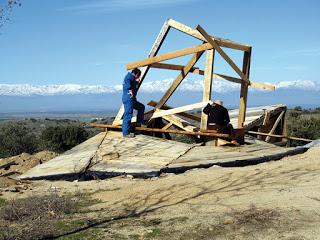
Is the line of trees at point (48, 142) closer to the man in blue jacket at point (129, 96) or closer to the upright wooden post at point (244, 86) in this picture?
the man in blue jacket at point (129, 96)

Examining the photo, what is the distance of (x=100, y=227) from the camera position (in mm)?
6016

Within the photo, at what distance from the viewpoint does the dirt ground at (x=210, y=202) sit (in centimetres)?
557

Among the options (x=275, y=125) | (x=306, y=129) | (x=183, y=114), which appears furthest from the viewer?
(x=306, y=129)

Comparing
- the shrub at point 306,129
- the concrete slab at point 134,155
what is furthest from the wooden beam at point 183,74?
the shrub at point 306,129

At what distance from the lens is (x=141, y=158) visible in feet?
33.4

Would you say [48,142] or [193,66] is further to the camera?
[48,142]

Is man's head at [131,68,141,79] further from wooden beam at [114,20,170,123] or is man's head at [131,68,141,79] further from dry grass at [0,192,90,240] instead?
dry grass at [0,192,90,240]

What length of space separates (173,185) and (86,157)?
9.54 feet

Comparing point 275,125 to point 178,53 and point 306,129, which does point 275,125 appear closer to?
point 178,53

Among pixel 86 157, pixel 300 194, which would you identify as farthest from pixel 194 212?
pixel 86 157

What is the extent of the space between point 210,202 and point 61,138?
1655 centimetres

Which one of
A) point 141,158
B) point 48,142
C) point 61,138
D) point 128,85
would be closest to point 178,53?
point 128,85

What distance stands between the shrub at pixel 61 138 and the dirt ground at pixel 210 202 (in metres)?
12.6

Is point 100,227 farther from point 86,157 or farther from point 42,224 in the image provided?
point 86,157
